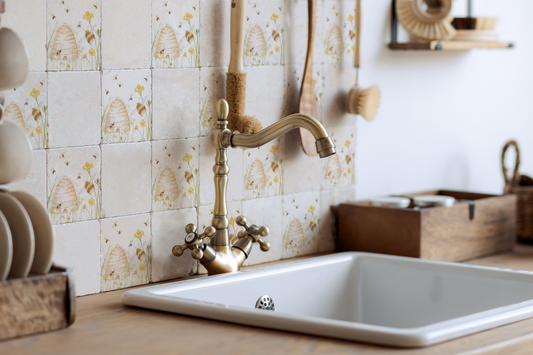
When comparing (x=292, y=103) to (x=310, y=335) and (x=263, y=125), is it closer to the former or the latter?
(x=263, y=125)

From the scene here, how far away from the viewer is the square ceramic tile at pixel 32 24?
1.12m

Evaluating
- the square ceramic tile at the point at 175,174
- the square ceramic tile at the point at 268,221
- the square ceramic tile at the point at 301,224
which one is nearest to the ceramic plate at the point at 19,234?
the square ceramic tile at the point at 175,174

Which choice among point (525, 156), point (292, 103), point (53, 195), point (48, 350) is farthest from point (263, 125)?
point (525, 156)

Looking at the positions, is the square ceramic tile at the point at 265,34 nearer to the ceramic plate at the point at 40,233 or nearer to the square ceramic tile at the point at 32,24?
the square ceramic tile at the point at 32,24

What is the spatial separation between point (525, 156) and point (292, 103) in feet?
4.11

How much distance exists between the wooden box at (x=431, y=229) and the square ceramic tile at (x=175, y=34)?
1.77 ft

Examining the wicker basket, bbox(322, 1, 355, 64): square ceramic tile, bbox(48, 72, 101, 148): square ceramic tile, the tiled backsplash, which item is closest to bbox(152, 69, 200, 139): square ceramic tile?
the tiled backsplash

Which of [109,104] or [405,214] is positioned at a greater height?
[109,104]

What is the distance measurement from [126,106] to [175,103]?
106mm

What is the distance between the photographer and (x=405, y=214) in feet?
5.14

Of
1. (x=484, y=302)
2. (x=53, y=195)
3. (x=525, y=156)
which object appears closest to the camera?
(x=53, y=195)

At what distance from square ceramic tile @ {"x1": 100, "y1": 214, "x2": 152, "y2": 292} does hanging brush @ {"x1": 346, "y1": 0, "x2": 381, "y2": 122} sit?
0.59 m

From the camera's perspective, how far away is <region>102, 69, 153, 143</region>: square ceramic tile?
4.10 ft

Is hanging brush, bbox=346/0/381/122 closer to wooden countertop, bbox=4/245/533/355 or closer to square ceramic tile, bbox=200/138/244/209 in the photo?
square ceramic tile, bbox=200/138/244/209
